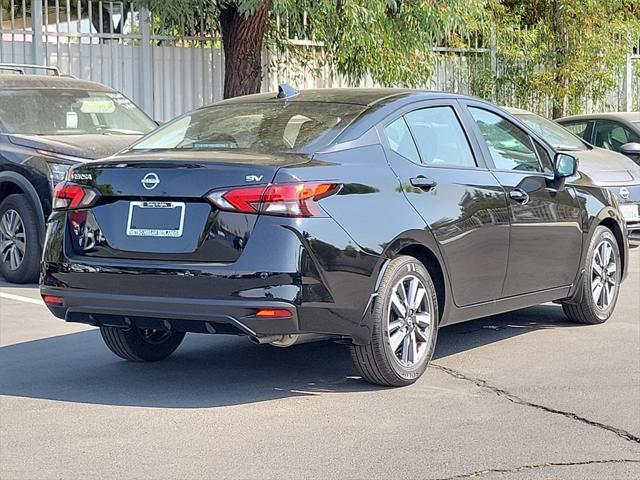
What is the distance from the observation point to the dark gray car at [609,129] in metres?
14.1

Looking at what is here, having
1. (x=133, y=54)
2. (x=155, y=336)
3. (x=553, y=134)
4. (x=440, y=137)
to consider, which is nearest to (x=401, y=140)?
(x=440, y=137)

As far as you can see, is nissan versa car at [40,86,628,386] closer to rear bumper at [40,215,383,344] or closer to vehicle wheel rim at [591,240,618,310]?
rear bumper at [40,215,383,344]

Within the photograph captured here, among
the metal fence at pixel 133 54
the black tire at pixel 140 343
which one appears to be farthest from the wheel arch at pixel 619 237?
the metal fence at pixel 133 54

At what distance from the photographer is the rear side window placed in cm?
662

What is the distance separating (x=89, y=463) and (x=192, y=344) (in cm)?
275

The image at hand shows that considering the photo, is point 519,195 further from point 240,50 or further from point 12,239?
point 240,50

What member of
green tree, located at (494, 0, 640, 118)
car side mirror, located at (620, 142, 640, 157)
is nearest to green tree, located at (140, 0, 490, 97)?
green tree, located at (494, 0, 640, 118)

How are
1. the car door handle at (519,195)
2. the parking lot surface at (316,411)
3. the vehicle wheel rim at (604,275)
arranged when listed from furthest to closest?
the vehicle wheel rim at (604,275) < the car door handle at (519,195) < the parking lot surface at (316,411)

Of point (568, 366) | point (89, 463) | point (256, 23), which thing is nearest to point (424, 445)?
point (89, 463)

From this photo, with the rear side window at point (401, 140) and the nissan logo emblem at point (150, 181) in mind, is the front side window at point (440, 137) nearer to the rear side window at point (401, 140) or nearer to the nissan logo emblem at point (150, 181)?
the rear side window at point (401, 140)

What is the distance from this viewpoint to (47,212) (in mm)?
10570

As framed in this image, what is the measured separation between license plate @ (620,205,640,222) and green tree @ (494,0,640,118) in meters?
8.24

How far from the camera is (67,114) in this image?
38.3 feet

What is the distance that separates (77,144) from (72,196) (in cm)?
447
